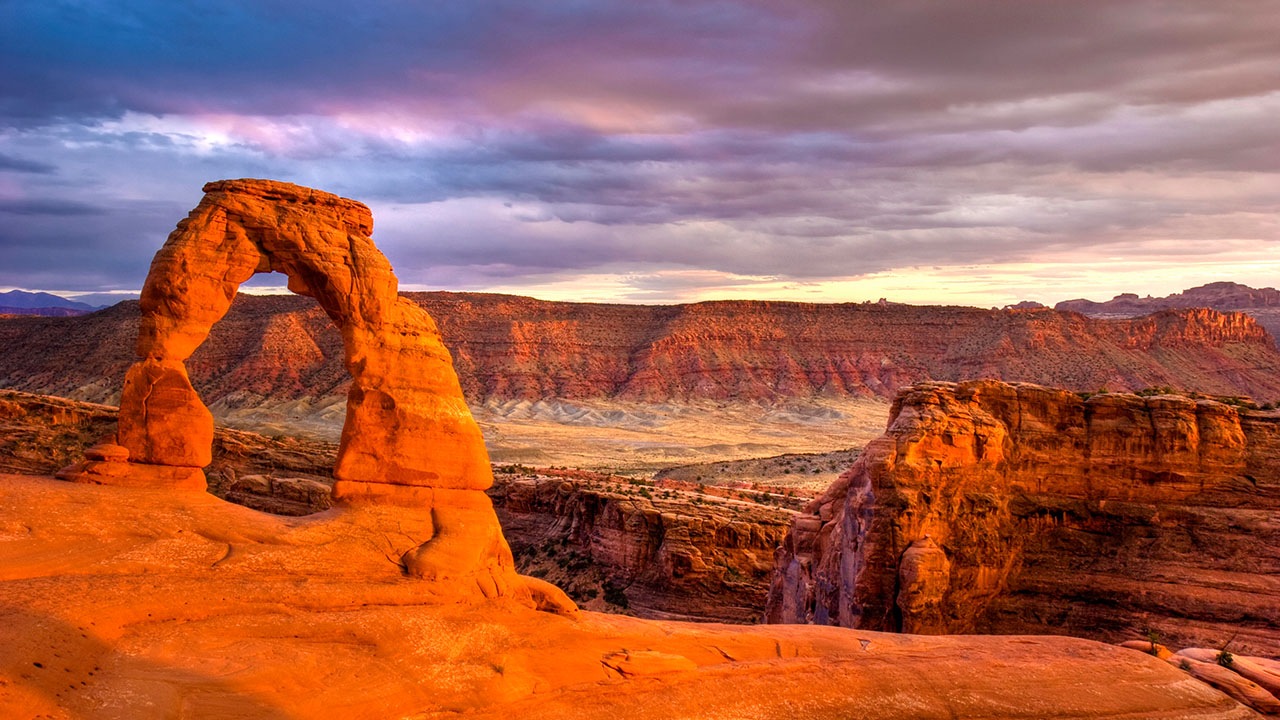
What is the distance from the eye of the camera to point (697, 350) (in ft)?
427

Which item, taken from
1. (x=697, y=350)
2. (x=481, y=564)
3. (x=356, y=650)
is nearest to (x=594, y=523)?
(x=481, y=564)

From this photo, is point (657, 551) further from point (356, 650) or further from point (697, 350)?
point (697, 350)

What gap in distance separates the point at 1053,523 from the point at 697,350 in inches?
4250

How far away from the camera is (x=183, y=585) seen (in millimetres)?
12500

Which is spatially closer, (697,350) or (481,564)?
(481,564)

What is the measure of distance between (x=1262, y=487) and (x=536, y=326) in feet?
361

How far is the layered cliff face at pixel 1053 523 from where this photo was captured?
20.3m

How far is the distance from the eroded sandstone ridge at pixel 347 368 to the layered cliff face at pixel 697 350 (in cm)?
8789

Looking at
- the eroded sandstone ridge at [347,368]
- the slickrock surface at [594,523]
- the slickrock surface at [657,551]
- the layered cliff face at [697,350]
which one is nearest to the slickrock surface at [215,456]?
the slickrock surface at [594,523]

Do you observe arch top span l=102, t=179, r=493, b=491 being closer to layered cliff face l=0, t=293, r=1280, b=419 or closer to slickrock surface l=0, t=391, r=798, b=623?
slickrock surface l=0, t=391, r=798, b=623

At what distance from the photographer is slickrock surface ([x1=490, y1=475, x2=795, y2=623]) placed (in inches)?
1203

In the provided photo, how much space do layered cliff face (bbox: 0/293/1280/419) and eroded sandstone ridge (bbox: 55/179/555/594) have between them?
87.9m

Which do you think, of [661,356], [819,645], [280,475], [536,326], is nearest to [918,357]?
[661,356]

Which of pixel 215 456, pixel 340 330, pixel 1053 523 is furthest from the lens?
pixel 215 456
